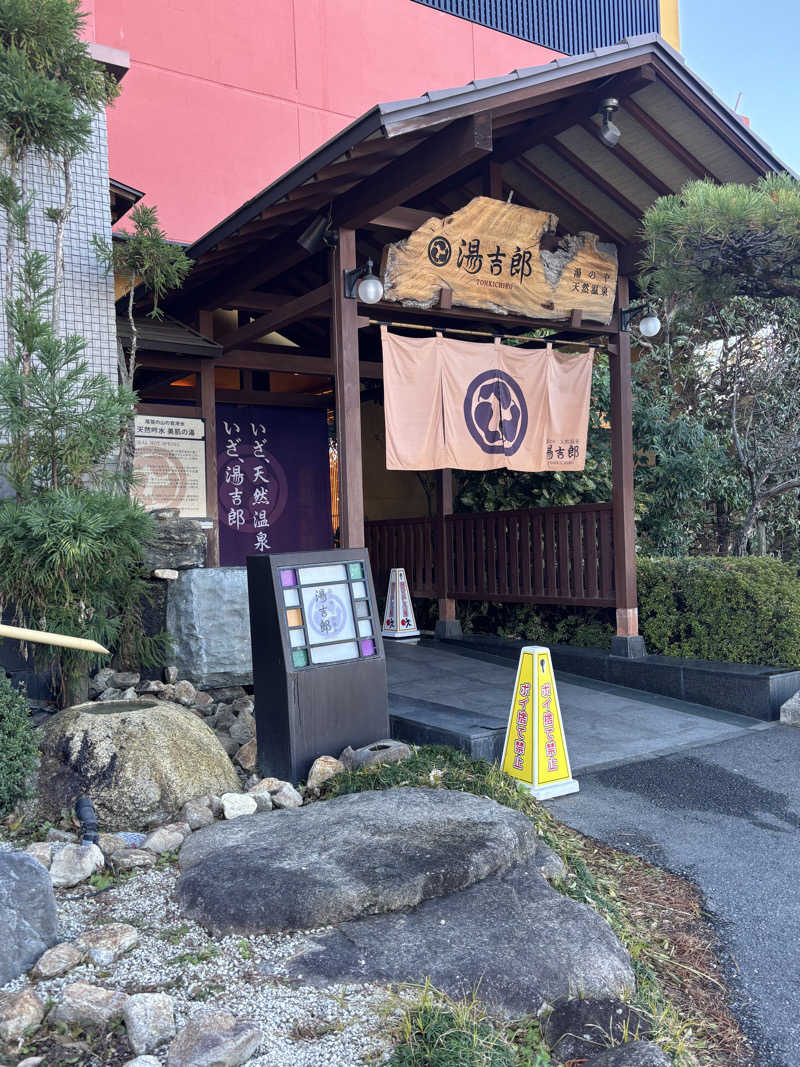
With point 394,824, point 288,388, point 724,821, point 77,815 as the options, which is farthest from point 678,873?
point 288,388

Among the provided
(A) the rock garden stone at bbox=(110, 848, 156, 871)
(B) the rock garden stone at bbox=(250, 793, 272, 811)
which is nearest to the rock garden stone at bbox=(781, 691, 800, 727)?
(B) the rock garden stone at bbox=(250, 793, 272, 811)

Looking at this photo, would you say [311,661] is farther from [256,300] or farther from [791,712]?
[256,300]

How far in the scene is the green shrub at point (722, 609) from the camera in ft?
24.5

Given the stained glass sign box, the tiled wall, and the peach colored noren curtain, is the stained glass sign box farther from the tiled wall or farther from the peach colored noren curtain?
the tiled wall

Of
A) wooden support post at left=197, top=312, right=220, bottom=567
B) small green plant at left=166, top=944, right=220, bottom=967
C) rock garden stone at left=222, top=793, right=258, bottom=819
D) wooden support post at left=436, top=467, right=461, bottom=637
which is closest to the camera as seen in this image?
small green plant at left=166, top=944, right=220, bottom=967

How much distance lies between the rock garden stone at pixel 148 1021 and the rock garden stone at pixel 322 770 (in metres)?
2.18

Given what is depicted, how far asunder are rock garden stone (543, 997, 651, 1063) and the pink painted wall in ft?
37.1

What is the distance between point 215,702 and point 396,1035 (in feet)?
13.3

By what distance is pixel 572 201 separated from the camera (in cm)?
824

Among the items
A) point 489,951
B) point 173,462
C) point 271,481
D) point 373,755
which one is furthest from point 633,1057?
point 271,481

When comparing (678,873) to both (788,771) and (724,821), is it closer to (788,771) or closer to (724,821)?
(724,821)

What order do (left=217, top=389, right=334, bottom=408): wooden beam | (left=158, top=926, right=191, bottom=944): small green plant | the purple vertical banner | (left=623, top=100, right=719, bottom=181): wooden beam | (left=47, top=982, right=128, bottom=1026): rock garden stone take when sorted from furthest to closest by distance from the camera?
the purple vertical banner → (left=217, top=389, right=334, bottom=408): wooden beam → (left=623, top=100, right=719, bottom=181): wooden beam → (left=158, top=926, right=191, bottom=944): small green plant → (left=47, top=982, right=128, bottom=1026): rock garden stone

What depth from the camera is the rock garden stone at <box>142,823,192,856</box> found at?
3918 mm

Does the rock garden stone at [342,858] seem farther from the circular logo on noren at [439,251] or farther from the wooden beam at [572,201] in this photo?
the wooden beam at [572,201]
